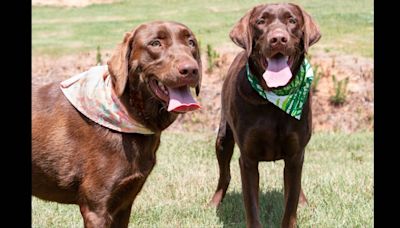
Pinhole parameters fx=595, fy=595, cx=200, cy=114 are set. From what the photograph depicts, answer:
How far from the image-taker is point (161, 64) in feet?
12.3

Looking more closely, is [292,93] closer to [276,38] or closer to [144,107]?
[276,38]

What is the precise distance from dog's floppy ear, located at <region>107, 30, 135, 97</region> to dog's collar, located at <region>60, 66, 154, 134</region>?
0.36ft

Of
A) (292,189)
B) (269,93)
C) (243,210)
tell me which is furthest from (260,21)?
(243,210)

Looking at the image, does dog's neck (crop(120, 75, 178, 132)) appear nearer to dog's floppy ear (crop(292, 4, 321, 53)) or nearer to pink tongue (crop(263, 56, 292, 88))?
pink tongue (crop(263, 56, 292, 88))

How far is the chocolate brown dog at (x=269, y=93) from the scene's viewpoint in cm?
466

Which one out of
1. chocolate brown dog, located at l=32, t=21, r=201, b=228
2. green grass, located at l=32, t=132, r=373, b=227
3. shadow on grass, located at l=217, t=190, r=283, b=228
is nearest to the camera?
chocolate brown dog, located at l=32, t=21, r=201, b=228

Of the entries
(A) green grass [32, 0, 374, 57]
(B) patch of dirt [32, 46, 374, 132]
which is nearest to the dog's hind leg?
(B) patch of dirt [32, 46, 374, 132]

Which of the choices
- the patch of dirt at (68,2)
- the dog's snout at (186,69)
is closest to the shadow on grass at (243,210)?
the dog's snout at (186,69)

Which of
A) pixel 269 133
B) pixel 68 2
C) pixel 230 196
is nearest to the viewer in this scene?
pixel 269 133

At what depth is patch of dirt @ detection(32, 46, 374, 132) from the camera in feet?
39.4

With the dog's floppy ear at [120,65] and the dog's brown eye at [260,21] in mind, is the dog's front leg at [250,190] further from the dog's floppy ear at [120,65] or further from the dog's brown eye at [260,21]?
the dog's floppy ear at [120,65]

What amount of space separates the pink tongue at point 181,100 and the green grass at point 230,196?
2.01m

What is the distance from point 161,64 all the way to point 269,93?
1.40 m
